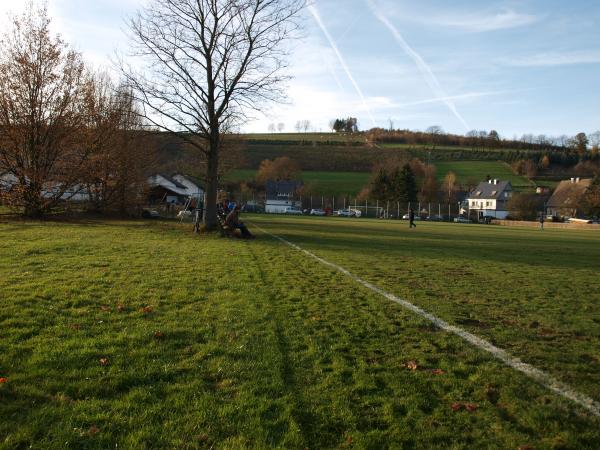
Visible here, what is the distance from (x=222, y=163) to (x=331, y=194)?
5425 cm

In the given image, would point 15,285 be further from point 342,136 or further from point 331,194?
point 342,136

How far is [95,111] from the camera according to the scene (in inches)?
1086

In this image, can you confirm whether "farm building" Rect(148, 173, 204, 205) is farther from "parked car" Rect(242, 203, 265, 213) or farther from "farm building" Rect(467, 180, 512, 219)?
"farm building" Rect(467, 180, 512, 219)

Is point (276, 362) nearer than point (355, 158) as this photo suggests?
Yes

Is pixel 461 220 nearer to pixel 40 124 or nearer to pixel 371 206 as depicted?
pixel 371 206

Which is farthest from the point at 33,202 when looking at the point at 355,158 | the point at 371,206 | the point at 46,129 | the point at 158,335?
the point at 355,158

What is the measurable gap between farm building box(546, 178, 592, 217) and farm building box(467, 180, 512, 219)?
8.19 meters

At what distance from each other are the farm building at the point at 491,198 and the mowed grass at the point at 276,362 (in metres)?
90.8

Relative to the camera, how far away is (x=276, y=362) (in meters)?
4.64

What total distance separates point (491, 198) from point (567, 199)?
15158 mm

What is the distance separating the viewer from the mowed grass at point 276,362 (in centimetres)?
331

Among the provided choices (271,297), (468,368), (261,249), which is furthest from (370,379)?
(261,249)

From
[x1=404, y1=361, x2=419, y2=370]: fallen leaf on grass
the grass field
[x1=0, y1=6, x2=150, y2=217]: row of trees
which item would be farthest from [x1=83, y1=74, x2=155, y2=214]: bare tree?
the grass field

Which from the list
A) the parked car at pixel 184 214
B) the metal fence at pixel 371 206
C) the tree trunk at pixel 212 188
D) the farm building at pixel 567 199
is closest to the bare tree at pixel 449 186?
the metal fence at pixel 371 206
